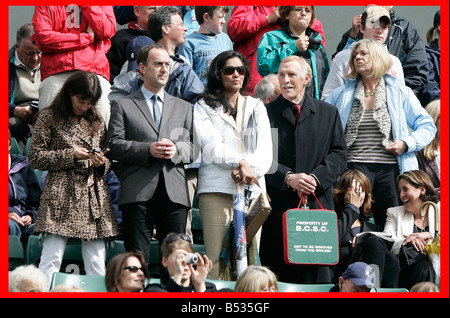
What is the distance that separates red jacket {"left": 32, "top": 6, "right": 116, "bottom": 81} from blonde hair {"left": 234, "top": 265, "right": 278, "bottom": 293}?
8.87 ft

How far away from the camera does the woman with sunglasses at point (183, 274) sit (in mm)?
5145

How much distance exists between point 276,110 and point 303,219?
3.24 feet

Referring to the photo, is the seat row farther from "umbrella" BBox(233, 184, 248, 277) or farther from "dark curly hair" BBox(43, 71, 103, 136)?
"dark curly hair" BBox(43, 71, 103, 136)

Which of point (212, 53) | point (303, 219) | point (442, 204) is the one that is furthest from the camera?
point (212, 53)

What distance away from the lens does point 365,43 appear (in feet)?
24.0

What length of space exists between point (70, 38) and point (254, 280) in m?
2.95

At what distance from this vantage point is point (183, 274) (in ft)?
17.2

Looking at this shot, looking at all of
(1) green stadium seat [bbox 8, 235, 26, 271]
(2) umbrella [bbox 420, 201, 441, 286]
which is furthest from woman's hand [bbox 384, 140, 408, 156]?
(1) green stadium seat [bbox 8, 235, 26, 271]

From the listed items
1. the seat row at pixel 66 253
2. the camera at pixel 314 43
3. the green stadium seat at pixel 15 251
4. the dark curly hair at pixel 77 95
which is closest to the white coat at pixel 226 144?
the seat row at pixel 66 253

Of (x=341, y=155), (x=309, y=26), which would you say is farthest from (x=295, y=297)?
(x=309, y=26)

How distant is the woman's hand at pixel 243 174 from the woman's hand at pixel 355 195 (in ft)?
3.30

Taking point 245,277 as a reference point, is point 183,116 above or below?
above

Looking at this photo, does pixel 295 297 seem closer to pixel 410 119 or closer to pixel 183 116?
pixel 183 116

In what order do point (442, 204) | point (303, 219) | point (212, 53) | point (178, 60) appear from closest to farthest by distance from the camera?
point (303, 219)
point (442, 204)
point (178, 60)
point (212, 53)
